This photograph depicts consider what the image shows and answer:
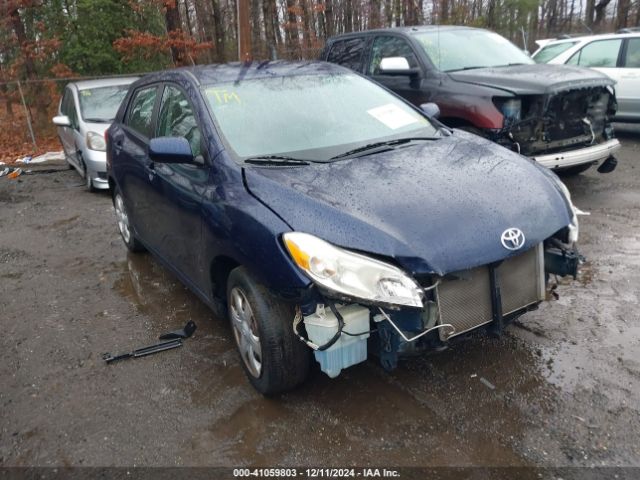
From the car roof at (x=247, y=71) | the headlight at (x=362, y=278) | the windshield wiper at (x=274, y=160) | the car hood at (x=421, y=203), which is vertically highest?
the car roof at (x=247, y=71)

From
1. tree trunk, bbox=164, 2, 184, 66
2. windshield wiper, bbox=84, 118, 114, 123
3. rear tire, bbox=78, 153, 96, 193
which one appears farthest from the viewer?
tree trunk, bbox=164, 2, 184, 66

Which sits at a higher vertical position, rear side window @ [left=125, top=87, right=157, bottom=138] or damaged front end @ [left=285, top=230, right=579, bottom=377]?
rear side window @ [left=125, top=87, right=157, bottom=138]

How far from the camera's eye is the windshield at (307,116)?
3467 mm

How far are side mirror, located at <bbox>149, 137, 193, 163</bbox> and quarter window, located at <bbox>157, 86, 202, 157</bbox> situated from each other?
12 centimetres

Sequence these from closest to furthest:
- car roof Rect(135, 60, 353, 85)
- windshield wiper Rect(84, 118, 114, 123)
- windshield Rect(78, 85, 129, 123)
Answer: car roof Rect(135, 60, 353, 85) < windshield wiper Rect(84, 118, 114, 123) < windshield Rect(78, 85, 129, 123)

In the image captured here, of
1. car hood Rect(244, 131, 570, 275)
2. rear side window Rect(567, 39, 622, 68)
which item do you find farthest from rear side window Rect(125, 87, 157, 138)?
rear side window Rect(567, 39, 622, 68)

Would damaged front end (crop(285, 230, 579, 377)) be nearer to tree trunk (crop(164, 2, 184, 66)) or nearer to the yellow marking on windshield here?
the yellow marking on windshield

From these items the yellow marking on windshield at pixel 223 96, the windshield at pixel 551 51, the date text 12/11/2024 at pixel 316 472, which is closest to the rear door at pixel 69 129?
the yellow marking on windshield at pixel 223 96

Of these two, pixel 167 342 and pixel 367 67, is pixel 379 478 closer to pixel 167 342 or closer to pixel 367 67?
pixel 167 342

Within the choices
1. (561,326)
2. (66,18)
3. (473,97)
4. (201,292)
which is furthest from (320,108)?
(66,18)

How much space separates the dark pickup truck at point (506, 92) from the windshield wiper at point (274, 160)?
3.29 meters

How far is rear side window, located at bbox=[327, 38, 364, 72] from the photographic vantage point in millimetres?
7957

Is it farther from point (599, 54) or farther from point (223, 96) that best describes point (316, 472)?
point (599, 54)

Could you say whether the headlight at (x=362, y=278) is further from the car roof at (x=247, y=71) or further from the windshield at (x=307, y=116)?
the car roof at (x=247, y=71)
